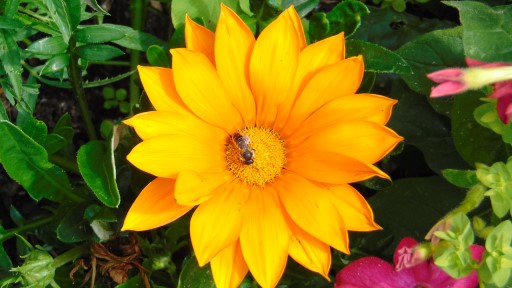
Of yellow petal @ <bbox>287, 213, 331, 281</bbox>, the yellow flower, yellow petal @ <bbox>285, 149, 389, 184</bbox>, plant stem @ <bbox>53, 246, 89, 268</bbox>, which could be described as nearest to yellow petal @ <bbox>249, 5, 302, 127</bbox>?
the yellow flower

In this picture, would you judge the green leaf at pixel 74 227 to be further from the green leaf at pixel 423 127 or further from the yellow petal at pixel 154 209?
the green leaf at pixel 423 127

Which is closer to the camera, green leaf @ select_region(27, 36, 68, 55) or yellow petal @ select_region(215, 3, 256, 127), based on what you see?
yellow petal @ select_region(215, 3, 256, 127)

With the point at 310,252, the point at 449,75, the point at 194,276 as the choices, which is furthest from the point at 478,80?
the point at 194,276

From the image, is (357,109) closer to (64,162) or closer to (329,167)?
(329,167)

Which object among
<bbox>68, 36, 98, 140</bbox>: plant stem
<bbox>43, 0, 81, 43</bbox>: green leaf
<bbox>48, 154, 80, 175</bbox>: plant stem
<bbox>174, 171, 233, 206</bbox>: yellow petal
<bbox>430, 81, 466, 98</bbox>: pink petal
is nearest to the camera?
<bbox>430, 81, 466, 98</bbox>: pink petal

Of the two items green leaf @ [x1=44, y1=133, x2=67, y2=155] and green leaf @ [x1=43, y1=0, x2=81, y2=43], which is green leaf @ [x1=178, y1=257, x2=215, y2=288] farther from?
green leaf @ [x1=43, y1=0, x2=81, y2=43]

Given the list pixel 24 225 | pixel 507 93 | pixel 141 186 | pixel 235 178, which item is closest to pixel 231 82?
pixel 235 178

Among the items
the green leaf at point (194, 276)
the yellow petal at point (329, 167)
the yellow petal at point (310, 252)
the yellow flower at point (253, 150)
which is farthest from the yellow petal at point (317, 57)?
the green leaf at point (194, 276)
